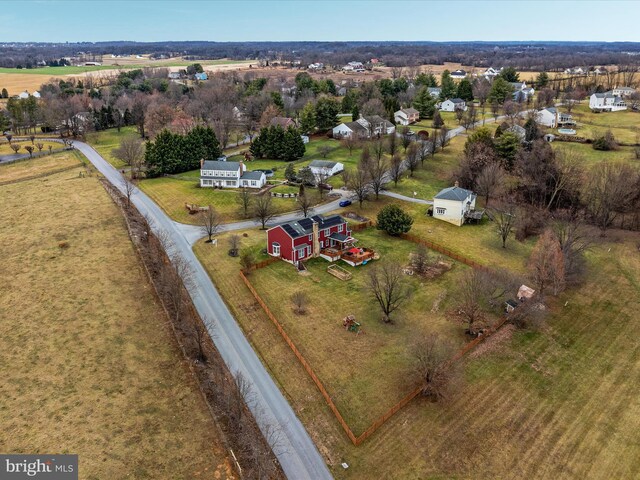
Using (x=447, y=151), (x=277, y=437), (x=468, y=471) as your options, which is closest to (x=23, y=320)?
(x=277, y=437)

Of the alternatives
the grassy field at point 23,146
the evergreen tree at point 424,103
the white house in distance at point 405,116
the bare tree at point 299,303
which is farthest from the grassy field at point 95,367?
the evergreen tree at point 424,103

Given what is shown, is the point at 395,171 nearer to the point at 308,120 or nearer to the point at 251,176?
the point at 251,176

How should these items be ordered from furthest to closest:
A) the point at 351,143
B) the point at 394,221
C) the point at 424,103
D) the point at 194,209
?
1. the point at 424,103
2. the point at 351,143
3. the point at 194,209
4. the point at 394,221

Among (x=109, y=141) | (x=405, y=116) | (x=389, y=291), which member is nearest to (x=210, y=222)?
(x=389, y=291)

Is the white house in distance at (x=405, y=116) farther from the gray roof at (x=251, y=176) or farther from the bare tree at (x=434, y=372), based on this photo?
the bare tree at (x=434, y=372)

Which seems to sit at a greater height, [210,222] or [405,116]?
[405,116]
